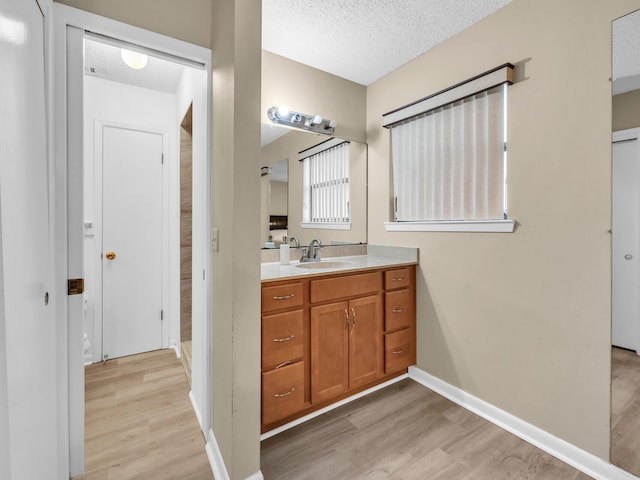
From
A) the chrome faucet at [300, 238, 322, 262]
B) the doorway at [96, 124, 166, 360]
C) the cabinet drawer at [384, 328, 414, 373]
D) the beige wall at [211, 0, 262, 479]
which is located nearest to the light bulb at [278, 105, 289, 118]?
the beige wall at [211, 0, 262, 479]

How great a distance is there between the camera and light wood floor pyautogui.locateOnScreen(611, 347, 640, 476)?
53.9 inches

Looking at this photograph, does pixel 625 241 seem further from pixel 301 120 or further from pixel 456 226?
pixel 301 120

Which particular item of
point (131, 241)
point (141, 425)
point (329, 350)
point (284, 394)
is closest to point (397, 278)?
point (329, 350)

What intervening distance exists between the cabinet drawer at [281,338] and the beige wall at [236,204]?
29 cm

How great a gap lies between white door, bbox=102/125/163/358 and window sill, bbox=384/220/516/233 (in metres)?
2.15

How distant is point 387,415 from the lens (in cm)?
190

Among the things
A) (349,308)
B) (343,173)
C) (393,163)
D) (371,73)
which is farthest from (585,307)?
(371,73)

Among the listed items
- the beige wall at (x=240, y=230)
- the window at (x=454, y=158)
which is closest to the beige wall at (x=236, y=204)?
the beige wall at (x=240, y=230)

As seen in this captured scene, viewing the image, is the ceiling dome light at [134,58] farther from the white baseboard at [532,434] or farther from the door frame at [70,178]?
the white baseboard at [532,434]

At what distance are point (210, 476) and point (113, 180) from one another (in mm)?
2376

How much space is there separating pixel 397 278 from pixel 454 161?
918 millimetres

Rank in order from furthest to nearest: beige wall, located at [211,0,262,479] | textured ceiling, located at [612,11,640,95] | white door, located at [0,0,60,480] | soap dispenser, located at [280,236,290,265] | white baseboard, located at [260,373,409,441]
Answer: soap dispenser, located at [280,236,290,265] < white baseboard, located at [260,373,409,441] < textured ceiling, located at [612,11,640,95] < beige wall, located at [211,0,262,479] < white door, located at [0,0,60,480]

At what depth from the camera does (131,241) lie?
2.70 m

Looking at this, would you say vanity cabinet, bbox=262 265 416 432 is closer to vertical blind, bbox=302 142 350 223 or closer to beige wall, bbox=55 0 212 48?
vertical blind, bbox=302 142 350 223
